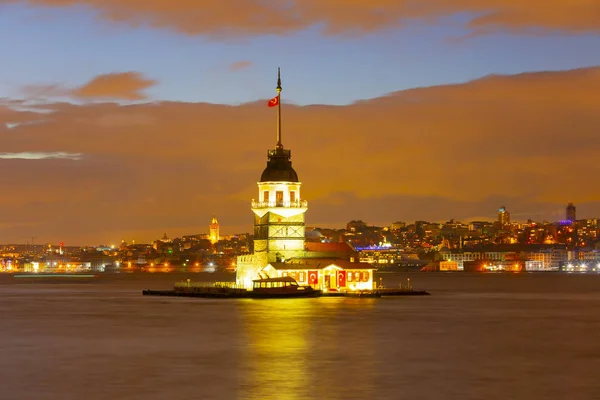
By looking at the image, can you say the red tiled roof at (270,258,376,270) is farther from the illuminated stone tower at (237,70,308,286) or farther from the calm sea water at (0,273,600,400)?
the calm sea water at (0,273,600,400)

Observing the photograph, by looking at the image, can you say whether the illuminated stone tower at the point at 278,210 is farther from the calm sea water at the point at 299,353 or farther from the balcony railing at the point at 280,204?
the calm sea water at the point at 299,353

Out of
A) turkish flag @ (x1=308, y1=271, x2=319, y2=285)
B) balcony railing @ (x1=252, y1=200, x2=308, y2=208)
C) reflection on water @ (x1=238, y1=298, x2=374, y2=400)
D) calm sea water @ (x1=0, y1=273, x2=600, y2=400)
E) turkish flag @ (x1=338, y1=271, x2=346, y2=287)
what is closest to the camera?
calm sea water @ (x1=0, y1=273, x2=600, y2=400)

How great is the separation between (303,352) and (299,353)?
0.47 metres

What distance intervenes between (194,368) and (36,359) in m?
7.98

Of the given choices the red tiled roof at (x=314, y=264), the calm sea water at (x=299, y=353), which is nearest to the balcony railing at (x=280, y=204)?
the red tiled roof at (x=314, y=264)

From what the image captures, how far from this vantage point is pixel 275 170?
9738 centimetres

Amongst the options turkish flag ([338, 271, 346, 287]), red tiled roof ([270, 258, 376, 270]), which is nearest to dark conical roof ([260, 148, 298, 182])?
red tiled roof ([270, 258, 376, 270])

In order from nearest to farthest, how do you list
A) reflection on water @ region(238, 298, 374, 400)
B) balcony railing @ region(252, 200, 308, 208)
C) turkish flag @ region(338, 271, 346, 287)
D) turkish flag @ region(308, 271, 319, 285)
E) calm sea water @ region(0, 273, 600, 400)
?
calm sea water @ region(0, 273, 600, 400)
reflection on water @ region(238, 298, 374, 400)
balcony railing @ region(252, 200, 308, 208)
turkish flag @ region(308, 271, 319, 285)
turkish flag @ region(338, 271, 346, 287)

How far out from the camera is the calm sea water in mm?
39906

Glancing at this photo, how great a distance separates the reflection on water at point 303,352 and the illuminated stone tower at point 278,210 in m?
13.0

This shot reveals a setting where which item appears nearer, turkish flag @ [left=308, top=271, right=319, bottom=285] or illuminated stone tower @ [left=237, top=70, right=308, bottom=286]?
illuminated stone tower @ [left=237, top=70, right=308, bottom=286]

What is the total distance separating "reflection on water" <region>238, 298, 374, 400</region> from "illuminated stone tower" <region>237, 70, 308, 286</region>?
12988mm

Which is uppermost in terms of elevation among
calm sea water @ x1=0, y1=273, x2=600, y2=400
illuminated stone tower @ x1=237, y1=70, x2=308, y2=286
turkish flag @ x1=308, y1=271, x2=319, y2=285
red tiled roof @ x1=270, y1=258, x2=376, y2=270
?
illuminated stone tower @ x1=237, y1=70, x2=308, y2=286

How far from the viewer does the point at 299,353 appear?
51.7 m
